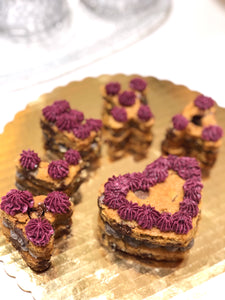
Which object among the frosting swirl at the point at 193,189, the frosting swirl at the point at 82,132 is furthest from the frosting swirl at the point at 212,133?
the frosting swirl at the point at 82,132

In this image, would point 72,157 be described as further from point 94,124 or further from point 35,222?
point 35,222

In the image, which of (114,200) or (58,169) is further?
(58,169)

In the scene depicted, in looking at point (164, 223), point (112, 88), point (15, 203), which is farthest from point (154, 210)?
point (112, 88)

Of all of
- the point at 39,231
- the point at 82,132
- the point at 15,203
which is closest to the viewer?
the point at 39,231

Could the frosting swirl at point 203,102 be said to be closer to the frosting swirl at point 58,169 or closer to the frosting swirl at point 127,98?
the frosting swirl at point 127,98

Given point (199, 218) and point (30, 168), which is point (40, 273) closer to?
point (30, 168)

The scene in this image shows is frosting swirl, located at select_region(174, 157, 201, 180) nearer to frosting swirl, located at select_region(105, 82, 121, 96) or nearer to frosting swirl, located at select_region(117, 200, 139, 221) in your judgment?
frosting swirl, located at select_region(117, 200, 139, 221)
